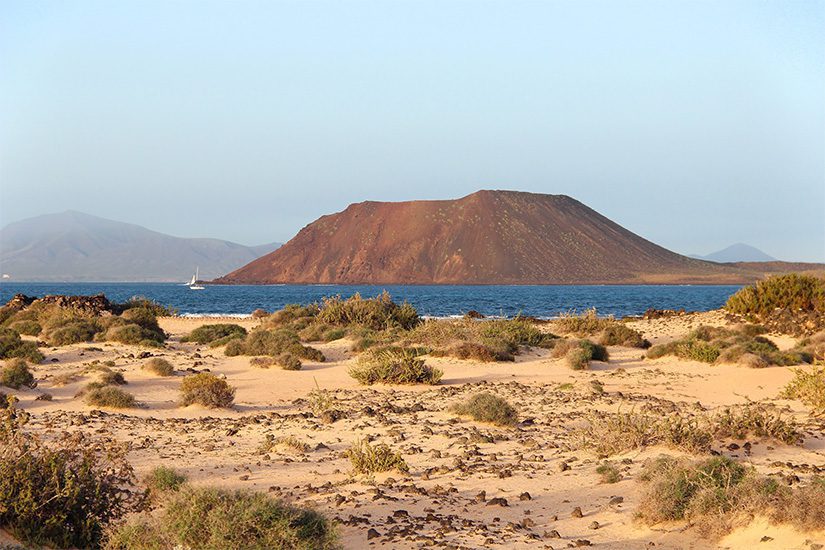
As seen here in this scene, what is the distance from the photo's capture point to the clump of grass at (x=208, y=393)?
16297mm

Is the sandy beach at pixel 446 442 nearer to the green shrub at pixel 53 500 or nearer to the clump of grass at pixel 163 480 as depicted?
the clump of grass at pixel 163 480

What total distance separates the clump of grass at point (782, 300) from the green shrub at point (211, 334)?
18768 mm

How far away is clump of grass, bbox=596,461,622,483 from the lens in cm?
984

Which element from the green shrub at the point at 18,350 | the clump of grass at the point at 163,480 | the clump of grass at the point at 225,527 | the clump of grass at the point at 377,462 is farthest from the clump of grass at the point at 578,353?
the clump of grass at the point at 225,527

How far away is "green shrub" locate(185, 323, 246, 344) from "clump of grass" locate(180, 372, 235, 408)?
11.9 m

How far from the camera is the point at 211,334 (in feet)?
99.8

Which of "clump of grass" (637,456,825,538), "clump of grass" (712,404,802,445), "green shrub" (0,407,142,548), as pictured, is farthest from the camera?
"clump of grass" (712,404,802,445)

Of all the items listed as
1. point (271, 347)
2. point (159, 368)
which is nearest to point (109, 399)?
point (159, 368)

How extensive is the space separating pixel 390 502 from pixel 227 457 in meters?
3.28

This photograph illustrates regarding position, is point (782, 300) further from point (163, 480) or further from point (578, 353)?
point (163, 480)

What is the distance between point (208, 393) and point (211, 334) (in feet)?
47.4

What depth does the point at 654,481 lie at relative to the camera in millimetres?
8656

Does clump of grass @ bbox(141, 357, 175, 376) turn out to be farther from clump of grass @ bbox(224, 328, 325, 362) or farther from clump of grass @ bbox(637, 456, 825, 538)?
clump of grass @ bbox(637, 456, 825, 538)

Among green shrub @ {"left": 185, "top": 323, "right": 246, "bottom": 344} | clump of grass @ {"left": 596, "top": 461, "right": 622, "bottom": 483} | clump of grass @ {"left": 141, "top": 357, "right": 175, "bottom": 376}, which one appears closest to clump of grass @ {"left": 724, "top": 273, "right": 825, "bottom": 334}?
green shrub @ {"left": 185, "top": 323, "right": 246, "bottom": 344}
